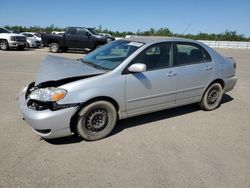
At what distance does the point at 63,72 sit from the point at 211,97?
3.40 meters

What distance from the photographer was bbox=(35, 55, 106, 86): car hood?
3.85m

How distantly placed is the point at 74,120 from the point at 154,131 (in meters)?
1.46

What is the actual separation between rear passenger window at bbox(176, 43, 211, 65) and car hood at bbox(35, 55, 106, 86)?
1.75m

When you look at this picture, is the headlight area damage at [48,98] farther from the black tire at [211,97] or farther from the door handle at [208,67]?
the black tire at [211,97]

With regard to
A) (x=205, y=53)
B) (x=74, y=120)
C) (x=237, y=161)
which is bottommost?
(x=237, y=161)

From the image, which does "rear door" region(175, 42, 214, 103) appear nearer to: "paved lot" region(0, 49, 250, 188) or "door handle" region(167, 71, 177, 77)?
"door handle" region(167, 71, 177, 77)

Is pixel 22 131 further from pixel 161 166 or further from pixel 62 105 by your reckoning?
pixel 161 166

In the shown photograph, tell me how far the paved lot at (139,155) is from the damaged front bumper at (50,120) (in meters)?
0.24

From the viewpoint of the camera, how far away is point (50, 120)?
12.0ft

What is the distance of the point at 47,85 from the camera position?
3879 mm

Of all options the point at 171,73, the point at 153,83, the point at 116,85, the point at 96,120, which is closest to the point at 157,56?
the point at 171,73

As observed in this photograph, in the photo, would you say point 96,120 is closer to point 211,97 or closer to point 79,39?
point 211,97

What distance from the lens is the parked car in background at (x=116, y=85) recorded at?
3.76 m

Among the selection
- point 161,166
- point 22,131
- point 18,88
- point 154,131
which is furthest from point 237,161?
point 18,88
